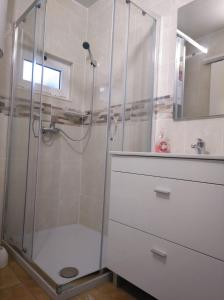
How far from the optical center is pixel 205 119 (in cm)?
142

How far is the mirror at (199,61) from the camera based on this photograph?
1.40 metres

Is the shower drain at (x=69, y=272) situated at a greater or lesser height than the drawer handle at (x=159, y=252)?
lesser

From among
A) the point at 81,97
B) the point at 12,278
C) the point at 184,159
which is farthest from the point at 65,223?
the point at 184,159

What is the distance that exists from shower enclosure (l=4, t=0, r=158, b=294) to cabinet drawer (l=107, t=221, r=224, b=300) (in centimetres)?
22

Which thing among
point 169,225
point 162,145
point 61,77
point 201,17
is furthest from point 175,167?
point 61,77

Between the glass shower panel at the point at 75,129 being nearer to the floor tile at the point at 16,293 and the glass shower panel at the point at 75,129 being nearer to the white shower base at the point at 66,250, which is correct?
the white shower base at the point at 66,250

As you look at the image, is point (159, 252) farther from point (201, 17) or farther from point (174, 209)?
point (201, 17)

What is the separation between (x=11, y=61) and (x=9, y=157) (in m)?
0.80

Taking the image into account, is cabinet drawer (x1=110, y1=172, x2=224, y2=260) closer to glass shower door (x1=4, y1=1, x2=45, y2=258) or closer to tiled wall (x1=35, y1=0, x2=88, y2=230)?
glass shower door (x1=4, y1=1, x2=45, y2=258)

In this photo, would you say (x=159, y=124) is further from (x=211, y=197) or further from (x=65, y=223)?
(x=65, y=223)

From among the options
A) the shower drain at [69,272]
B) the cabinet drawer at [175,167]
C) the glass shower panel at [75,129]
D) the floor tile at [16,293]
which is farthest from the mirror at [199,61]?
the floor tile at [16,293]

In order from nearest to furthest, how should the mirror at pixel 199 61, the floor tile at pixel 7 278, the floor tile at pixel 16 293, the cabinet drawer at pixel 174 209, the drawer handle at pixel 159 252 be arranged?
the cabinet drawer at pixel 174 209 < the drawer handle at pixel 159 252 < the floor tile at pixel 16 293 < the floor tile at pixel 7 278 < the mirror at pixel 199 61

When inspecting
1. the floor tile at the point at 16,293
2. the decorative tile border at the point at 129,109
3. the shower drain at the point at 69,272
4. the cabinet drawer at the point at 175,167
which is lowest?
the floor tile at the point at 16,293

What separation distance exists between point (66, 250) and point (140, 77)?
1495mm
